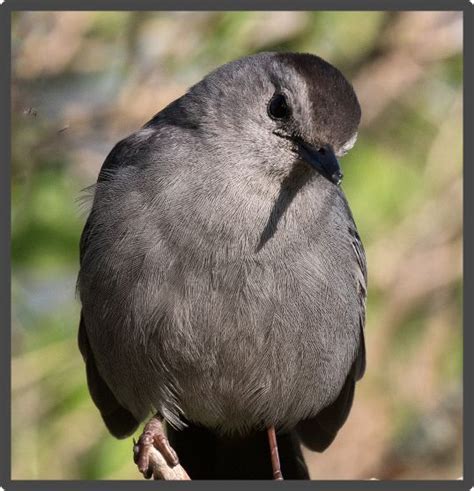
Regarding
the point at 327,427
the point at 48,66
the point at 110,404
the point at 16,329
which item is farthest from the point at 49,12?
the point at 327,427

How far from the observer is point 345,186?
6.30m

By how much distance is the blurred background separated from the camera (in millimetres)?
5961

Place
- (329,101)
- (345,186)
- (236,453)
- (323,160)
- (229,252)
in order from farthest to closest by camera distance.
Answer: (345,186) < (236,453) < (229,252) < (329,101) < (323,160)

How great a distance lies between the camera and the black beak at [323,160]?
14.8ft

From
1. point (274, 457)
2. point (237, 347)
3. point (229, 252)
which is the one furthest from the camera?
point (274, 457)

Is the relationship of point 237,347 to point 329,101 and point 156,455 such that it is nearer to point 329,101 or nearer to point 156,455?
point 156,455

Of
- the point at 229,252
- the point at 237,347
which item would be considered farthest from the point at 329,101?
the point at 237,347

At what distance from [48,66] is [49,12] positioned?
0.34 metres

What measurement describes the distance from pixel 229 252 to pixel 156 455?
1.12 metres

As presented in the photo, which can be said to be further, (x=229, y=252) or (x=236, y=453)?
(x=236, y=453)

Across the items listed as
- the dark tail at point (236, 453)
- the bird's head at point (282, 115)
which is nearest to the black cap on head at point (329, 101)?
the bird's head at point (282, 115)

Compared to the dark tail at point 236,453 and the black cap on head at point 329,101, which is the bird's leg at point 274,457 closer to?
the dark tail at point 236,453

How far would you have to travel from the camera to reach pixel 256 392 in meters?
5.22

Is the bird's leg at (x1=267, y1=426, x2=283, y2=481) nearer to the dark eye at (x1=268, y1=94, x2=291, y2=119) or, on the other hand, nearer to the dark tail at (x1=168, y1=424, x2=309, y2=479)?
the dark tail at (x1=168, y1=424, x2=309, y2=479)
